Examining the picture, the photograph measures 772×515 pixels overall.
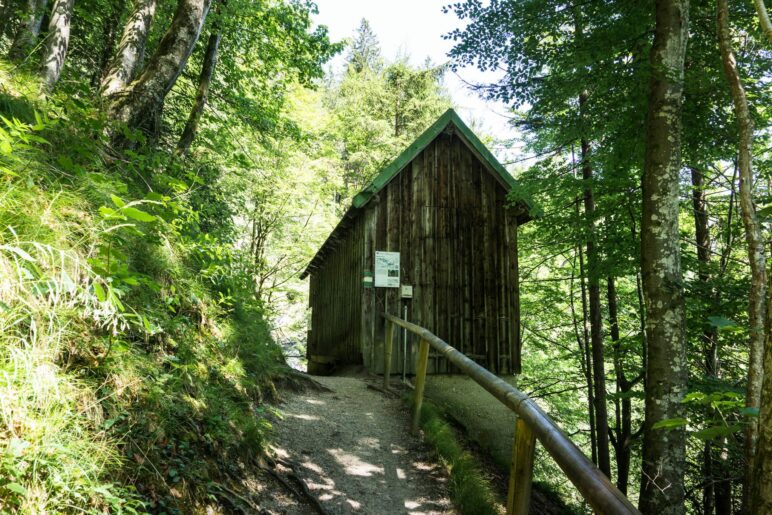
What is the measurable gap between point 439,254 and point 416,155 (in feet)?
7.46

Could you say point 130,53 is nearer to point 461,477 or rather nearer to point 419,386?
point 419,386

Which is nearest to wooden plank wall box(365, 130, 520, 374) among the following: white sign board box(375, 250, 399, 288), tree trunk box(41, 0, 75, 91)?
white sign board box(375, 250, 399, 288)

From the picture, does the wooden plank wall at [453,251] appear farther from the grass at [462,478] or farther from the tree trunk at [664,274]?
the tree trunk at [664,274]

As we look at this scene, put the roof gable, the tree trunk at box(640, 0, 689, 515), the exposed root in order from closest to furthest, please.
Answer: the exposed root
the tree trunk at box(640, 0, 689, 515)
the roof gable

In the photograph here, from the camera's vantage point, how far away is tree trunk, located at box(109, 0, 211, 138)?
376cm

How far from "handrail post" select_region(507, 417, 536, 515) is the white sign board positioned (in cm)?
646

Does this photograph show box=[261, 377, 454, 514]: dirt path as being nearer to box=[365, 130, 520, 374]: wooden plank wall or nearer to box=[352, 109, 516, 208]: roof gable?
box=[365, 130, 520, 374]: wooden plank wall

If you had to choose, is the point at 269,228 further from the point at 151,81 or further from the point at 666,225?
the point at 666,225

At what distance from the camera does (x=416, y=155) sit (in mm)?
9258

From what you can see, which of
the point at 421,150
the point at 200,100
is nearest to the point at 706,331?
the point at 421,150

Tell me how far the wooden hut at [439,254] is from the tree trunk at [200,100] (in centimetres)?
330

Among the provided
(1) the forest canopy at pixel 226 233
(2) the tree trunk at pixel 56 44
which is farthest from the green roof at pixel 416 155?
(2) the tree trunk at pixel 56 44

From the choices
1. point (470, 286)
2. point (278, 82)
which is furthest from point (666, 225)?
point (278, 82)

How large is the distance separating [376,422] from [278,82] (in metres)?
9.11
